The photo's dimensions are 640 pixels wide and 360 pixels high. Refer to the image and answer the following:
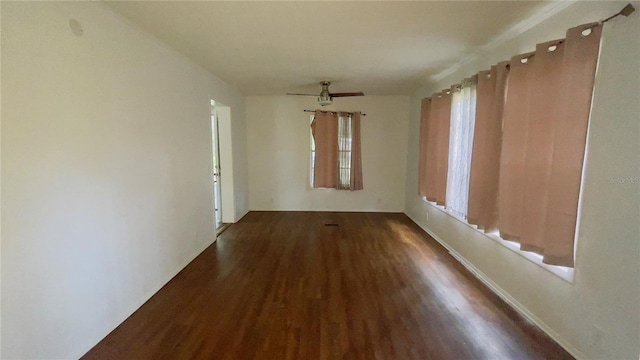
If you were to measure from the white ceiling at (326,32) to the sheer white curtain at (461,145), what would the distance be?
17.5 inches

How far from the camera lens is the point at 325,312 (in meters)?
2.31

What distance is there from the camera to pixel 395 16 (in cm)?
208

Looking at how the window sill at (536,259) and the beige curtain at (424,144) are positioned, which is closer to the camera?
the window sill at (536,259)

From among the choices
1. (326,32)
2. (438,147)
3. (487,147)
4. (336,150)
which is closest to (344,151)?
(336,150)

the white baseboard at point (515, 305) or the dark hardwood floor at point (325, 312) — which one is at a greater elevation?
the white baseboard at point (515, 305)

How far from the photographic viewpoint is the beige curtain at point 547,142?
5.61 feet

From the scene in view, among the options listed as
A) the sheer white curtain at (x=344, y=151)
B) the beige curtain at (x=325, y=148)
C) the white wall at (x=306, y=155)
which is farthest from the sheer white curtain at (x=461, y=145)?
the beige curtain at (x=325, y=148)

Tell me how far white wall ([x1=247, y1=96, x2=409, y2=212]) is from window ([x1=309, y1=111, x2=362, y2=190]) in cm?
21

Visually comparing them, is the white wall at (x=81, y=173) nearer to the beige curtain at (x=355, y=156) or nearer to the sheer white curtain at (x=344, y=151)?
the sheer white curtain at (x=344, y=151)

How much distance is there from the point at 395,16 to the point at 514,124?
1.30m

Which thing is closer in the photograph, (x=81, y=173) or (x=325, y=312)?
(x=81, y=173)

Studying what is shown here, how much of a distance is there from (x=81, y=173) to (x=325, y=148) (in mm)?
4253

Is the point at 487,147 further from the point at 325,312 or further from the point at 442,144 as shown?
the point at 325,312

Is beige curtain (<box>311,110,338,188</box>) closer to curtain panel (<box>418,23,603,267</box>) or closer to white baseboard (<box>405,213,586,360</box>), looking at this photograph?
white baseboard (<box>405,213,586,360</box>)
